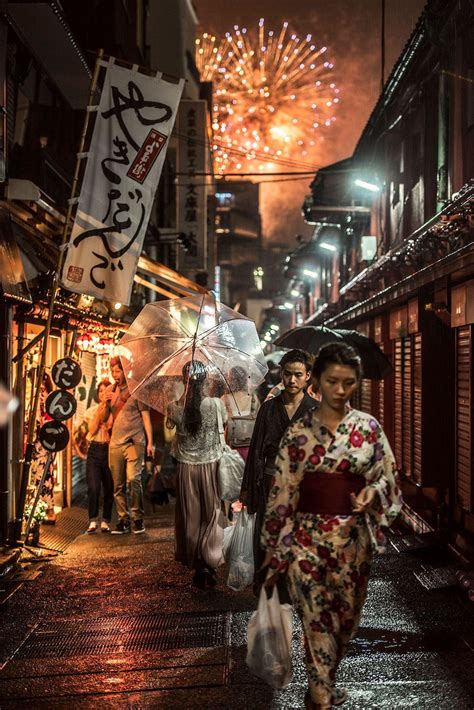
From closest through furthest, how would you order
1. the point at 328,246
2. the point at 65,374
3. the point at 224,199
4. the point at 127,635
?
the point at 127,635 → the point at 65,374 → the point at 328,246 → the point at 224,199

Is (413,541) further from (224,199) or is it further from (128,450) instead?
(224,199)

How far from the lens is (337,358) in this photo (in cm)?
491

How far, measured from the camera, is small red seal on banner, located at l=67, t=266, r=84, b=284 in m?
9.61

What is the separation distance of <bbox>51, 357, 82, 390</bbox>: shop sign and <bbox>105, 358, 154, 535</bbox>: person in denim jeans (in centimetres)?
129

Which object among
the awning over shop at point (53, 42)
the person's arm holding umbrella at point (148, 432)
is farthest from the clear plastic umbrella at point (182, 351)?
the awning over shop at point (53, 42)

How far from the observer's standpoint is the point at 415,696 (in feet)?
18.3

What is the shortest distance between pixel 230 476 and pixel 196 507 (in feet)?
1.72

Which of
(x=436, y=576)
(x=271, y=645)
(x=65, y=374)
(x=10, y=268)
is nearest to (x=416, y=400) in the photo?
(x=436, y=576)

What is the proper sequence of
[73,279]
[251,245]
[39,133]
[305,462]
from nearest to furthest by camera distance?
[305,462] → [73,279] → [39,133] → [251,245]

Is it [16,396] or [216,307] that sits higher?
[216,307]

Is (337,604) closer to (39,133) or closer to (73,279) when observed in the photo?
(73,279)

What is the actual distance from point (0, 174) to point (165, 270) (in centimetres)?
663

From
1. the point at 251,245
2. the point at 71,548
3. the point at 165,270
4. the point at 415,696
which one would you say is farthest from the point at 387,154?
the point at 251,245

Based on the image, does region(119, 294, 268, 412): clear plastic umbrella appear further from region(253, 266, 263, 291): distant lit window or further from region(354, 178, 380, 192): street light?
region(253, 266, 263, 291): distant lit window
